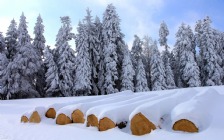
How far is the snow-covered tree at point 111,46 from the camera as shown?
1215 inches

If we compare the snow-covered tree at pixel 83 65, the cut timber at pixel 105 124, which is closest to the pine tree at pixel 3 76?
the snow-covered tree at pixel 83 65

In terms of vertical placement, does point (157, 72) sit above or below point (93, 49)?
below

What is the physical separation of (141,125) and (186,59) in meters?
31.5

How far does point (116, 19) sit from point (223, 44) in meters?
17.4

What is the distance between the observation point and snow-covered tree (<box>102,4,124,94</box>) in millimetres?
30859

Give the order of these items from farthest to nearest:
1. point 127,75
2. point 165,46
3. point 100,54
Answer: point 165,46, point 100,54, point 127,75

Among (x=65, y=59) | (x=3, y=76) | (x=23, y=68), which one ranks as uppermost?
(x=65, y=59)

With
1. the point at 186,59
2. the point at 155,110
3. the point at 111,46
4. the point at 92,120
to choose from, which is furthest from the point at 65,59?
the point at 155,110

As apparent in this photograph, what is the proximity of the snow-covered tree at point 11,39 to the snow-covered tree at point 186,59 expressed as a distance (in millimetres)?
22615

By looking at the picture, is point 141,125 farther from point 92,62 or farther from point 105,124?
point 92,62

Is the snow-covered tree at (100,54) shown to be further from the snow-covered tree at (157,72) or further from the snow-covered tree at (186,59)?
the snow-covered tree at (186,59)

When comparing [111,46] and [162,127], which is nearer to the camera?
[162,127]

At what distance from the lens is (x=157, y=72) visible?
35219 mm

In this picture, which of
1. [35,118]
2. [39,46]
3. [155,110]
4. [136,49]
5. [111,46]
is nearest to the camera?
[155,110]
